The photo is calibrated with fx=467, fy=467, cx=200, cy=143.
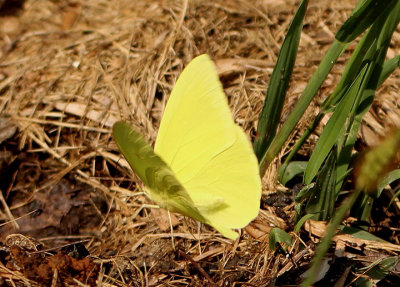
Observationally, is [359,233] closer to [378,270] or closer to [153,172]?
[378,270]

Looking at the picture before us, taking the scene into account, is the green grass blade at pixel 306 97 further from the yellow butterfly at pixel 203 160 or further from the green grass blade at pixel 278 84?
the yellow butterfly at pixel 203 160

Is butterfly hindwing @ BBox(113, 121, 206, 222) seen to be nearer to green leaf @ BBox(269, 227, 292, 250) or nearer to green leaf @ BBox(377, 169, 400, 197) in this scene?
green leaf @ BBox(269, 227, 292, 250)

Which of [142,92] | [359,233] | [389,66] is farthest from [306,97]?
[142,92]

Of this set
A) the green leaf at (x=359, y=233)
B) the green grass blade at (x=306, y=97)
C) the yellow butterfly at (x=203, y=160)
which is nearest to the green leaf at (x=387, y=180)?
the green leaf at (x=359, y=233)

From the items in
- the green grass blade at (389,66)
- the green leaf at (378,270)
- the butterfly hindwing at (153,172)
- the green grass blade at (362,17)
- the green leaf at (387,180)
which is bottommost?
the green leaf at (378,270)

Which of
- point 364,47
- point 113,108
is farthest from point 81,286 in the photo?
point 364,47
